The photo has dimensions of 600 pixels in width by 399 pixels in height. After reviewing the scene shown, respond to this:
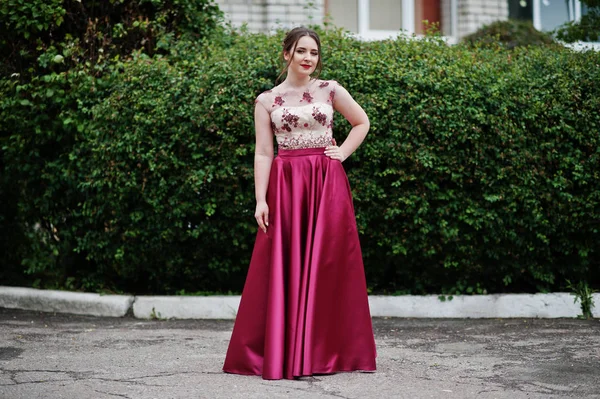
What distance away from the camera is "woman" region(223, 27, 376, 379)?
4.92 meters

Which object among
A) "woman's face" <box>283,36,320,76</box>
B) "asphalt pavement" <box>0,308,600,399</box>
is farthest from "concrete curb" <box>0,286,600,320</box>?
"woman's face" <box>283,36,320,76</box>

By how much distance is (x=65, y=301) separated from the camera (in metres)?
7.59

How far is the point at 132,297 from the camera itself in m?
7.43

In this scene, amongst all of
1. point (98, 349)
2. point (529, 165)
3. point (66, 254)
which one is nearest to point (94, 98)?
point (66, 254)

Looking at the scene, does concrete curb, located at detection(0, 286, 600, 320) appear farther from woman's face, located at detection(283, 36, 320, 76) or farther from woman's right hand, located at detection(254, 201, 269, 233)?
woman's face, located at detection(283, 36, 320, 76)

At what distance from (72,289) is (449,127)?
151 inches

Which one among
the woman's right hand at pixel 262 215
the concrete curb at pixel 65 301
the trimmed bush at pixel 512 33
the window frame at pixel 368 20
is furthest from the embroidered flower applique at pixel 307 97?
the window frame at pixel 368 20

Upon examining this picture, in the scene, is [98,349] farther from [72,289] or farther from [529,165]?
[529,165]

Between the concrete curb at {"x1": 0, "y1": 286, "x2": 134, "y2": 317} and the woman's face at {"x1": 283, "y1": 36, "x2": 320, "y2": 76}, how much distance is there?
Result: 3.31 metres

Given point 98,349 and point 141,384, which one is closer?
point 141,384

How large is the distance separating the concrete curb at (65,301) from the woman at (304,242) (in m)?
2.62

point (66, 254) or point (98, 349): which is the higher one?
point (66, 254)

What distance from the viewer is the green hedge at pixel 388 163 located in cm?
698

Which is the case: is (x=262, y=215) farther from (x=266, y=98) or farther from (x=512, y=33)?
(x=512, y=33)
